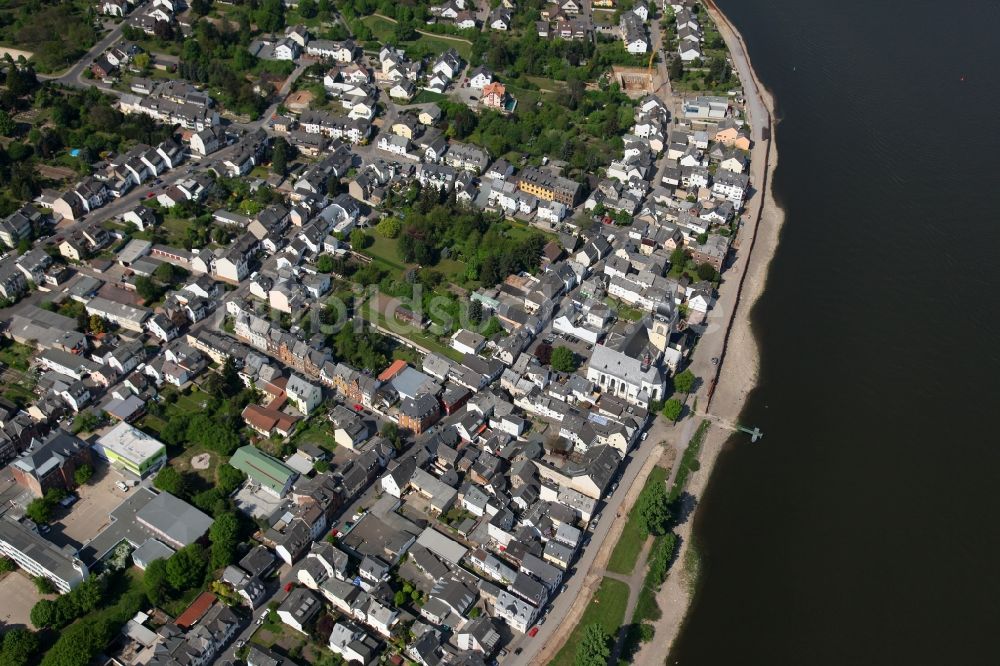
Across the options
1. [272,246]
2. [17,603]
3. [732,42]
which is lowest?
[17,603]

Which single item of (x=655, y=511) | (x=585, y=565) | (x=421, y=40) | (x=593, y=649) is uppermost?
(x=421, y=40)

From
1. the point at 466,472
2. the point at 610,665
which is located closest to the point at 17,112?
the point at 466,472

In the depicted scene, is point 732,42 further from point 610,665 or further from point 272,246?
point 610,665

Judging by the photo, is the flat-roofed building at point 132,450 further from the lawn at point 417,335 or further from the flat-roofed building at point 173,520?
the lawn at point 417,335

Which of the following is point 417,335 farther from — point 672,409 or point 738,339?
point 738,339

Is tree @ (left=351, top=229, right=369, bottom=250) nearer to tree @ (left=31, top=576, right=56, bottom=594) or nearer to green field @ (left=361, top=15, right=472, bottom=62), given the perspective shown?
tree @ (left=31, top=576, right=56, bottom=594)

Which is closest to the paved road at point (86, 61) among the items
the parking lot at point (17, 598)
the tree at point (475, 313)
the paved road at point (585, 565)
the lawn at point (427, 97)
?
the lawn at point (427, 97)

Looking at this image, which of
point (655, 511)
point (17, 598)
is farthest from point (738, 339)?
point (17, 598)
